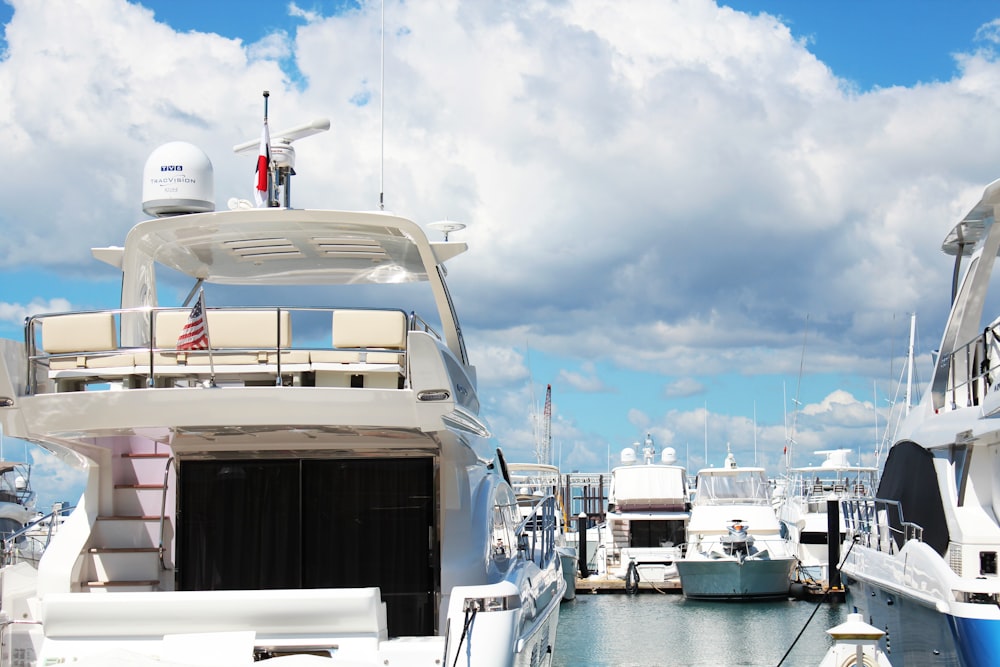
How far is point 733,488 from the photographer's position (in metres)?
40.2

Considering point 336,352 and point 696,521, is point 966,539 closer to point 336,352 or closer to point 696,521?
point 336,352

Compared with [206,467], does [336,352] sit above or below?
above

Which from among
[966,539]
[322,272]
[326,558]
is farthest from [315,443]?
[966,539]

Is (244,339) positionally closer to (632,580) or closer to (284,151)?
(284,151)

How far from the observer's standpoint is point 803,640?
86.4 ft

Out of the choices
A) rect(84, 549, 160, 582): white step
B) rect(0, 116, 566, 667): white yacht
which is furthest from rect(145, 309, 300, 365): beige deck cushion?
rect(84, 549, 160, 582): white step

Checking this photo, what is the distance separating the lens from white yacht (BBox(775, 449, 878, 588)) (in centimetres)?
3702

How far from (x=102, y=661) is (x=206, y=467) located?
237 cm

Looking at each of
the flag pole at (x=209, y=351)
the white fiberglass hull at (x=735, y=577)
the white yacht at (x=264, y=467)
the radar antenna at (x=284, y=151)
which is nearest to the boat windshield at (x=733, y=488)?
the white fiberglass hull at (x=735, y=577)

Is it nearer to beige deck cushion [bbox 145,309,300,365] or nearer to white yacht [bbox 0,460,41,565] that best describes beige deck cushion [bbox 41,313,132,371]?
beige deck cushion [bbox 145,309,300,365]

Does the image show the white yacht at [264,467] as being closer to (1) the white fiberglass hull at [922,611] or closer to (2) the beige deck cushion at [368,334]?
(2) the beige deck cushion at [368,334]

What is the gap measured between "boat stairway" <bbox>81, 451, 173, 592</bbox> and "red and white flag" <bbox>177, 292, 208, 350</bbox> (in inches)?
74.7

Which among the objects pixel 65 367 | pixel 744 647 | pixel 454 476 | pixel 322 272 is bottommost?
pixel 744 647

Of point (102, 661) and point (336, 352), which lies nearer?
point (102, 661)
